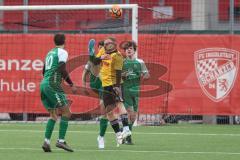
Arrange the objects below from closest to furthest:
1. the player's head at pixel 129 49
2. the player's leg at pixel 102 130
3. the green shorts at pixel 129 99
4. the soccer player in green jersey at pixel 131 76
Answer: the player's leg at pixel 102 130 → the player's head at pixel 129 49 → the soccer player in green jersey at pixel 131 76 → the green shorts at pixel 129 99

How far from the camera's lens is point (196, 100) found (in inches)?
906

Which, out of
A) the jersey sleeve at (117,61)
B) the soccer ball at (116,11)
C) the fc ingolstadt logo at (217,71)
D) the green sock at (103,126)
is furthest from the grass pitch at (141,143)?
the soccer ball at (116,11)

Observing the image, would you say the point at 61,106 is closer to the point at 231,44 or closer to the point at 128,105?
the point at 128,105

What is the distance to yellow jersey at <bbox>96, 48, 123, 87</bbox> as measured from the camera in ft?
51.6

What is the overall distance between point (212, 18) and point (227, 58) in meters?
1.83

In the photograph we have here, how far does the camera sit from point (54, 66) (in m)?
14.9

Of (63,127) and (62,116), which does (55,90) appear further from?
(63,127)

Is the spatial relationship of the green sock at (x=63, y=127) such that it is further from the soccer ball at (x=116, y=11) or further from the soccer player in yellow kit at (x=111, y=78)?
the soccer ball at (x=116, y=11)

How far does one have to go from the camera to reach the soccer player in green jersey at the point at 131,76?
17422 millimetres

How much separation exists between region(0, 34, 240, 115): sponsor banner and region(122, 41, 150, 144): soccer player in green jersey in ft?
12.3

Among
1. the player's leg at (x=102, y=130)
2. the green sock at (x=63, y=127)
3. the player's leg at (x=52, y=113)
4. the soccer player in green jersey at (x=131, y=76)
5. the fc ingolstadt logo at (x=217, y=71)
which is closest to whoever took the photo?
the player's leg at (x=52, y=113)

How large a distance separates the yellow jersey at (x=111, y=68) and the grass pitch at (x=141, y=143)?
1236 mm

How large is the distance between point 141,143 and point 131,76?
7.83 feet

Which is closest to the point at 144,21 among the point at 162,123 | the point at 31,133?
the point at 162,123
